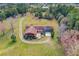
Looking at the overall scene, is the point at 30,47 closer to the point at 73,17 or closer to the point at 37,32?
the point at 37,32

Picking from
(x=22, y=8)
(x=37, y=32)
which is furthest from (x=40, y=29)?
(x=22, y=8)

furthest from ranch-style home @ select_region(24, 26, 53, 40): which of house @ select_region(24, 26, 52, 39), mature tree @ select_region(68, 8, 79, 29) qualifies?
mature tree @ select_region(68, 8, 79, 29)

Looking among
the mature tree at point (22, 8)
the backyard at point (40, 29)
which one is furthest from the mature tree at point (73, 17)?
the mature tree at point (22, 8)

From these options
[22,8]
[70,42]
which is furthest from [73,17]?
[22,8]

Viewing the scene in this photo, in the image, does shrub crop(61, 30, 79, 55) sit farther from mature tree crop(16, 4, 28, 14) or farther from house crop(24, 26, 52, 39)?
mature tree crop(16, 4, 28, 14)

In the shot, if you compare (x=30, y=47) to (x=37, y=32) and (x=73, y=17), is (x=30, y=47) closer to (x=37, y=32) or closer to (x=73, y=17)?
(x=37, y=32)

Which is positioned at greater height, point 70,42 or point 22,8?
point 22,8

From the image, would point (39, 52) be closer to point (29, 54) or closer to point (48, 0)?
point (29, 54)

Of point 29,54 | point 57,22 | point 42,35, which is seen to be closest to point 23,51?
point 29,54

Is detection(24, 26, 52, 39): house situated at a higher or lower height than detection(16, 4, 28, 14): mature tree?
lower
